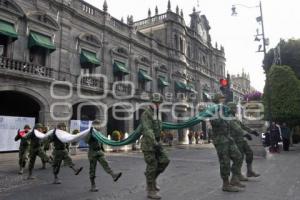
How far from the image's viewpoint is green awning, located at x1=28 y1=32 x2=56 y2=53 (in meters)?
16.4

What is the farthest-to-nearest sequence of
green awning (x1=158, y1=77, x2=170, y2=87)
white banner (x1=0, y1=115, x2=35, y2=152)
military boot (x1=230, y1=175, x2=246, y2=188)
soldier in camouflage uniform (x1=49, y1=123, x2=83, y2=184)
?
green awning (x1=158, y1=77, x2=170, y2=87) → white banner (x1=0, y1=115, x2=35, y2=152) → soldier in camouflage uniform (x1=49, y1=123, x2=83, y2=184) → military boot (x1=230, y1=175, x2=246, y2=188)

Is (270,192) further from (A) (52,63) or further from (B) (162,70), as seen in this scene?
(B) (162,70)

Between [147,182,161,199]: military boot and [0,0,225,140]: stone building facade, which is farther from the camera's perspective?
[0,0,225,140]: stone building facade

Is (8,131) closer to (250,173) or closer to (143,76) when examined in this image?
(250,173)

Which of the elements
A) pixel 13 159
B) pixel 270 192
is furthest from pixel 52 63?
pixel 270 192

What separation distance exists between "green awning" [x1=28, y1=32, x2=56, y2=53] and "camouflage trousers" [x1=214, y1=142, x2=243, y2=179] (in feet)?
43.2

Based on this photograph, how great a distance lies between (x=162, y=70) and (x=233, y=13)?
38.1 feet

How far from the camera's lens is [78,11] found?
65.6 feet

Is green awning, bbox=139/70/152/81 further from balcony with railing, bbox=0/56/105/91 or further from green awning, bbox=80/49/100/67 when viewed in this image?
balcony with railing, bbox=0/56/105/91

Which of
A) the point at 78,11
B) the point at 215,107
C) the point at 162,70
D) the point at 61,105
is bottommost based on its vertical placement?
the point at 215,107

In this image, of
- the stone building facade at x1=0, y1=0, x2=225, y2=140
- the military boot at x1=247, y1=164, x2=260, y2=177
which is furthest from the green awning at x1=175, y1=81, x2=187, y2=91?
the military boot at x1=247, y1=164, x2=260, y2=177

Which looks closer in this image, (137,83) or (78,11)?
(78,11)

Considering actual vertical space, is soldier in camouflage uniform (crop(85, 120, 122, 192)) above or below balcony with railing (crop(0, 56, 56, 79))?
below

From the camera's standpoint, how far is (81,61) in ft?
65.0
